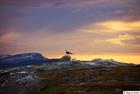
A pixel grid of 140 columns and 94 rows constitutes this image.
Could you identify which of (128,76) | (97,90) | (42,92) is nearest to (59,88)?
(42,92)

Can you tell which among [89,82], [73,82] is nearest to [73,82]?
[73,82]

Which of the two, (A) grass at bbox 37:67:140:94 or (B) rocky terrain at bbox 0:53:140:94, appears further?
(B) rocky terrain at bbox 0:53:140:94

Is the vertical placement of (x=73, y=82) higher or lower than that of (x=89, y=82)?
higher

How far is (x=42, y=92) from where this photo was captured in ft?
346

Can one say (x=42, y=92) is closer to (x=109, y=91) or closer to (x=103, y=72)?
(x=109, y=91)

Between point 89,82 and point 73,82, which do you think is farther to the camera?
point 73,82

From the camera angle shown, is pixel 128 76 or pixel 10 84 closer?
pixel 10 84

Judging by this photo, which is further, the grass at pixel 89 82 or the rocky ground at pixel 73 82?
the rocky ground at pixel 73 82

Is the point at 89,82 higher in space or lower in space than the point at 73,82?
lower

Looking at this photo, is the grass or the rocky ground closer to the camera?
the grass

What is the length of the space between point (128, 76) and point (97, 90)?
93.6 feet

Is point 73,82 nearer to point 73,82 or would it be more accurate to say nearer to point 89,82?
point 73,82

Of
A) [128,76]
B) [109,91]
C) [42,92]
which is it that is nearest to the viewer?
[109,91]

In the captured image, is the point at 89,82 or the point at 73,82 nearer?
the point at 89,82
